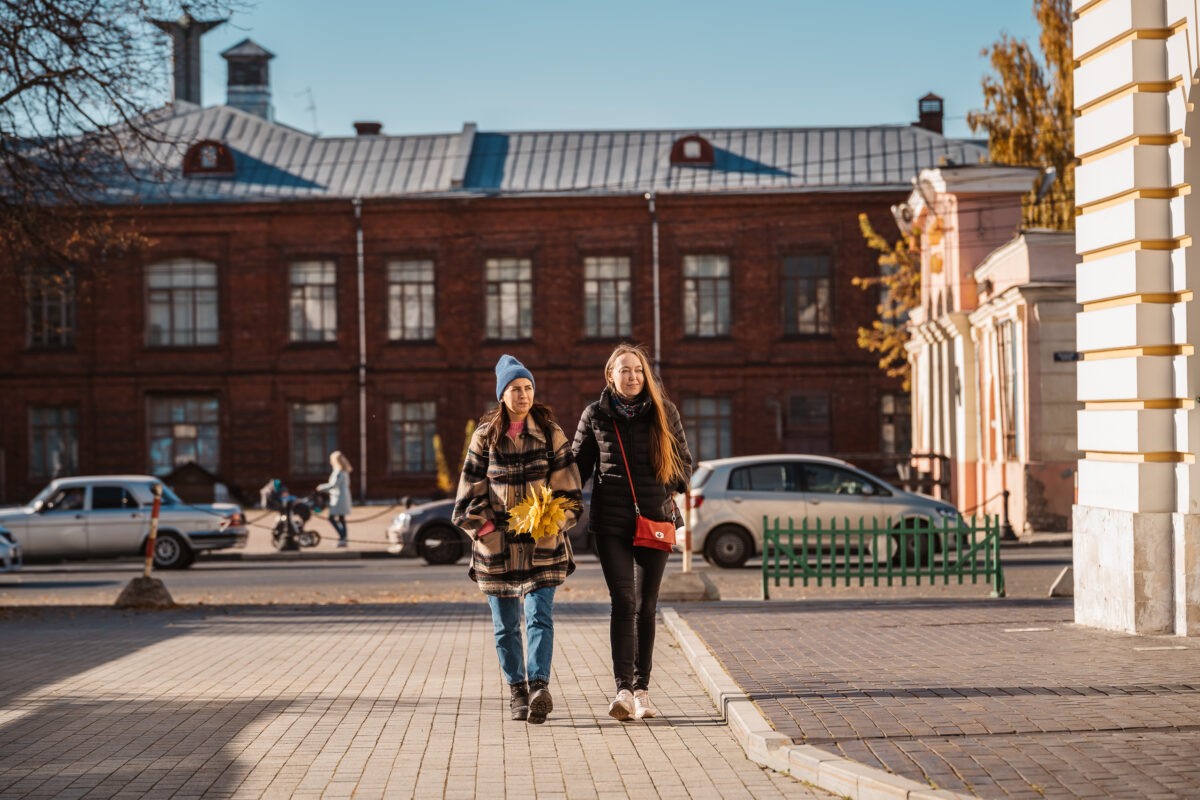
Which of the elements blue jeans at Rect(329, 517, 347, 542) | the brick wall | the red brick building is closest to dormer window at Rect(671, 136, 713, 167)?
the red brick building

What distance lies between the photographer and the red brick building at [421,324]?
157 feet

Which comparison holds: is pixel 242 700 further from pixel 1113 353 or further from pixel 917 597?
pixel 917 597

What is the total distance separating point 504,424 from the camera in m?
9.27

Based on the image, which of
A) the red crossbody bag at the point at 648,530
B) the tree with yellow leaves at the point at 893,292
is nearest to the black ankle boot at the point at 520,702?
the red crossbody bag at the point at 648,530

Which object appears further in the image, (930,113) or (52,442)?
(930,113)

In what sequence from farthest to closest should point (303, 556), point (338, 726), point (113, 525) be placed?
point (303, 556) < point (113, 525) < point (338, 726)

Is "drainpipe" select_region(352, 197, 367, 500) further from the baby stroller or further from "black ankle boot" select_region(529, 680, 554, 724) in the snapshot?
"black ankle boot" select_region(529, 680, 554, 724)

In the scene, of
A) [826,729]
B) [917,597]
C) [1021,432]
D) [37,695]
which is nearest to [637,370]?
[826,729]

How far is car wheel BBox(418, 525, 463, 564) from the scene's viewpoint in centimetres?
2533

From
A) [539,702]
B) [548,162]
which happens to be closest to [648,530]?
[539,702]

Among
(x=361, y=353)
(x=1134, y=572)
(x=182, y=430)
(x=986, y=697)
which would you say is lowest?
(x=986, y=697)

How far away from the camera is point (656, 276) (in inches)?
1891

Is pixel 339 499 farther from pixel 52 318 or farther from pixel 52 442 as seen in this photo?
pixel 52 318

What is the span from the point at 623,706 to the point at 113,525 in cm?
1872
